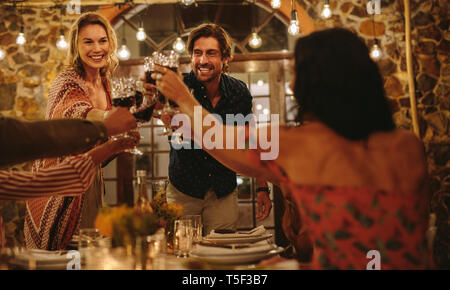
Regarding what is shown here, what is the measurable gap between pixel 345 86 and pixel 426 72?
400cm

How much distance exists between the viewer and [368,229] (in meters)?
0.98

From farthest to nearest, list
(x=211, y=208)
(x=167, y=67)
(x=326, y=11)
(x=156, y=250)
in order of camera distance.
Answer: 1. (x=326, y=11)
2. (x=211, y=208)
3. (x=167, y=67)
4. (x=156, y=250)

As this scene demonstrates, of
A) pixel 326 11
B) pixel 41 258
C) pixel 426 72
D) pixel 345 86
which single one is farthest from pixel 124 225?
pixel 426 72

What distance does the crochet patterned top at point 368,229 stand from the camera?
970 mm

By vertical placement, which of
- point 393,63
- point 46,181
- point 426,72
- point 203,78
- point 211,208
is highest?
point 393,63

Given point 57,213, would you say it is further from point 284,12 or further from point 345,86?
point 284,12

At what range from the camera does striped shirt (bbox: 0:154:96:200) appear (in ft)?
4.17

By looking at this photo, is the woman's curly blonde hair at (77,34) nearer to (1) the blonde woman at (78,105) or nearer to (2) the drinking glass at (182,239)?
(1) the blonde woman at (78,105)

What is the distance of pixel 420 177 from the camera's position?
101 centimetres

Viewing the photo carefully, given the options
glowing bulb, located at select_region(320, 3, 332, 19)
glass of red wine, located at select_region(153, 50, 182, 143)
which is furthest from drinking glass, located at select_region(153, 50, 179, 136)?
glowing bulb, located at select_region(320, 3, 332, 19)

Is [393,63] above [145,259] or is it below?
above
